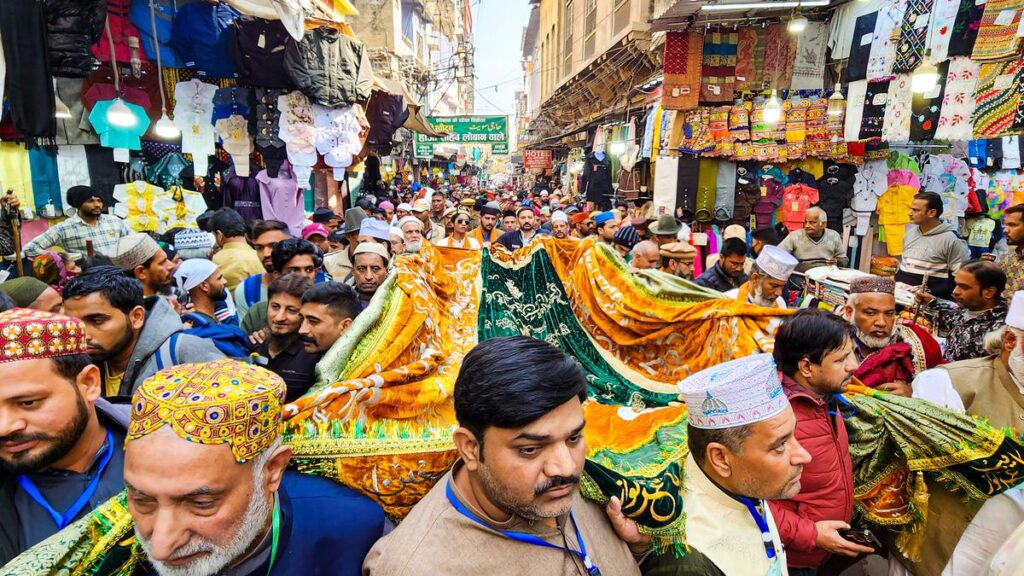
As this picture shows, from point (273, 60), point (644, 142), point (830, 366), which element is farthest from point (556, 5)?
point (830, 366)

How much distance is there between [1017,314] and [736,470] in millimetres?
1799

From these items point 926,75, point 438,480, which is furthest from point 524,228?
point 438,480

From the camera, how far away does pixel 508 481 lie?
4.31 feet

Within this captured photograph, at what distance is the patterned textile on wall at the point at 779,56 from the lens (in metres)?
7.75

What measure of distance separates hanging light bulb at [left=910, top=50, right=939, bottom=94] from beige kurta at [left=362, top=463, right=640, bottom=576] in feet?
20.6

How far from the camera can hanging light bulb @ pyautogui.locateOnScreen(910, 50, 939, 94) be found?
17.6 feet

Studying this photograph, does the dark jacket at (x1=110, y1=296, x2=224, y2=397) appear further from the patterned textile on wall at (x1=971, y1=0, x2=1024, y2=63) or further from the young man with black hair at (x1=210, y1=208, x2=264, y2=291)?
the patterned textile on wall at (x1=971, y1=0, x2=1024, y2=63)

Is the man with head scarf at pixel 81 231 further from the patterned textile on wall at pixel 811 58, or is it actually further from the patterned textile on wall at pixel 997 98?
the patterned textile on wall at pixel 811 58

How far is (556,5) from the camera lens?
23.9 meters

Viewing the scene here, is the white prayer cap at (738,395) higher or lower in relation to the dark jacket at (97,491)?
higher

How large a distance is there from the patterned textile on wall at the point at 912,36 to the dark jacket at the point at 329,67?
20.3ft

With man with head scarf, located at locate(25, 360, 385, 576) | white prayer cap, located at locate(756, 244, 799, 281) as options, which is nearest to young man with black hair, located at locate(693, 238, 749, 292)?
white prayer cap, located at locate(756, 244, 799, 281)

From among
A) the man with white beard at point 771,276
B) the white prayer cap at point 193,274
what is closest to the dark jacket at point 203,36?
the white prayer cap at point 193,274

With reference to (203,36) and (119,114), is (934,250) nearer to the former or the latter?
(203,36)
